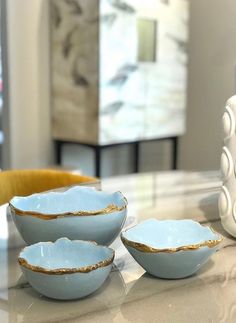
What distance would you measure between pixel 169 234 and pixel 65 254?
0.72 feet

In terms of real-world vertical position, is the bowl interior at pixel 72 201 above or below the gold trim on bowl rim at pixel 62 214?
below

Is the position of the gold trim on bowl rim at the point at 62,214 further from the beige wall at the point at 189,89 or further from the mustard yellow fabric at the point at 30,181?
the beige wall at the point at 189,89

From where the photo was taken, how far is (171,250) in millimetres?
870

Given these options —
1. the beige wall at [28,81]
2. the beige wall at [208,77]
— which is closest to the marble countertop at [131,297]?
the beige wall at [28,81]

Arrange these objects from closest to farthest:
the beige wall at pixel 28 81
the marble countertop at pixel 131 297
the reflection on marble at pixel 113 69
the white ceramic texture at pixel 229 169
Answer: the marble countertop at pixel 131 297 → the white ceramic texture at pixel 229 169 → the reflection on marble at pixel 113 69 → the beige wall at pixel 28 81

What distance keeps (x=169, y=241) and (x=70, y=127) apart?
8.61 ft

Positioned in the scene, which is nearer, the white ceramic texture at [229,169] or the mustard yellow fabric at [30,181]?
the white ceramic texture at [229,169]

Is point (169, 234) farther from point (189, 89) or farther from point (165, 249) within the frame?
point (189, 89)

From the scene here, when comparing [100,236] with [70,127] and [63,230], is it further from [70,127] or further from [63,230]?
[70,127]

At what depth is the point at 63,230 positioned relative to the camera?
3.20ft

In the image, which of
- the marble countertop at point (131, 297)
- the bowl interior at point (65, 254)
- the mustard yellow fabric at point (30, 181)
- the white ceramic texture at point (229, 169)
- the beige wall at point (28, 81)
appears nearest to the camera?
the marble countertop at point (131, 297)

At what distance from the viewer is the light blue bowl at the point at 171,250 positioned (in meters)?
0.87

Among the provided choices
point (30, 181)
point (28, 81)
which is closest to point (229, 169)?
point (30, 181)

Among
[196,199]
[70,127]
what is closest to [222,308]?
[196,199]
